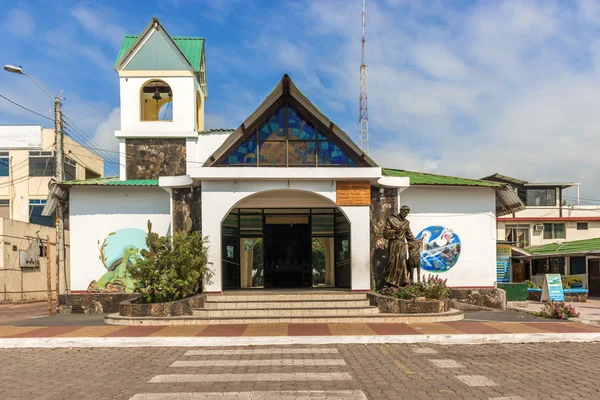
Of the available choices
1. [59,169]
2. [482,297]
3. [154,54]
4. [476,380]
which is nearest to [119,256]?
[59,169]

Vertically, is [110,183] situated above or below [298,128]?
below

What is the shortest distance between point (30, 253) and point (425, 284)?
20.6 metres

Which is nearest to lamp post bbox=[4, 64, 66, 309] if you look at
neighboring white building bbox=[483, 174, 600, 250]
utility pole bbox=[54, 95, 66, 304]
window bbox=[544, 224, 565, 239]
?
utility pole bbox=[54, 95, 66, 304]

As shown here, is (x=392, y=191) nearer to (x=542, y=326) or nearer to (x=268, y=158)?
(x=268, y=158)

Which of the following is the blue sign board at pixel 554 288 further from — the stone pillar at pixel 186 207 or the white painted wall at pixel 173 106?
the white painted wall at pixel 173 106

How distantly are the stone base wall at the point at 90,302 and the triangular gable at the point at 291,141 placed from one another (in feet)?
17.8

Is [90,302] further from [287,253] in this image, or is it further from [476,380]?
[476,380]

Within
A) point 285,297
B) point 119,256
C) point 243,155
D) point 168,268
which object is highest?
point 243,155

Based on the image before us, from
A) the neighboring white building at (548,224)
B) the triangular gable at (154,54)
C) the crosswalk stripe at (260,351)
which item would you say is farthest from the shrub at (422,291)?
the neighboring white building at (548,224)

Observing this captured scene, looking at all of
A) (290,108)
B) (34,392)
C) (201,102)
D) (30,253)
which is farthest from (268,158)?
(30,253)

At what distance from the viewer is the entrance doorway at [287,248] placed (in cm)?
1880

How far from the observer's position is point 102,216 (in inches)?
709

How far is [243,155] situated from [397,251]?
548 cm

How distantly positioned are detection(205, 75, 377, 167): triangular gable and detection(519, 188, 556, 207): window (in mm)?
31232
